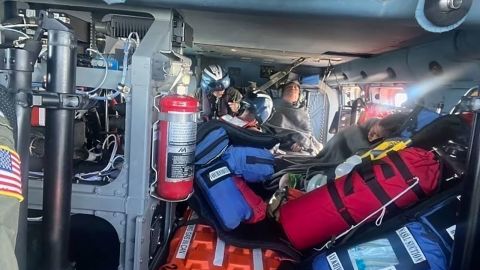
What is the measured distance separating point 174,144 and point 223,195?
0.52m

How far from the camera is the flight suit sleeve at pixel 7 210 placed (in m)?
0.53

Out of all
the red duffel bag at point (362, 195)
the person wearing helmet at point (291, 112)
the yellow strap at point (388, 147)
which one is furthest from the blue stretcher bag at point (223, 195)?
the person wearing helmet at point (291, 112)

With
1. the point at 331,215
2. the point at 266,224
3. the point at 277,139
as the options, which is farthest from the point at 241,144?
the point at 331,215

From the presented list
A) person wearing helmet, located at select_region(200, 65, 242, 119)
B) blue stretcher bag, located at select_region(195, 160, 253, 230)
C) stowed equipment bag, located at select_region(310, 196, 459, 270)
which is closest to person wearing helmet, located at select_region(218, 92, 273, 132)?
person wearing helmet, located at select_region(200, 65, 242, 119)

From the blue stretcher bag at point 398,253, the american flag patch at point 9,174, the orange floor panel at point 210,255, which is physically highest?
the american flag patch at point 9,174

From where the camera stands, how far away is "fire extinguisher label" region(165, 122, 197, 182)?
4.80 ft

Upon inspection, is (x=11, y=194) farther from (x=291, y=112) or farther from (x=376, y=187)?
(x=291, y=112)

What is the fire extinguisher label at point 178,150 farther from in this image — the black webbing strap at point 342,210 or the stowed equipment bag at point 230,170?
the black webbing strap at point 342,210

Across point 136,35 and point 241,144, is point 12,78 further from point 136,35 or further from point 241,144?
point 241,144

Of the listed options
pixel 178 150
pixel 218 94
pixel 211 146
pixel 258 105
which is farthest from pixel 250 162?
pixel 258 105

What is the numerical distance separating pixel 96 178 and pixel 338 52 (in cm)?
269

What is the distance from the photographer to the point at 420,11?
117 cm

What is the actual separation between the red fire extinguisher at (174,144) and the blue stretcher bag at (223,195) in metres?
0.37

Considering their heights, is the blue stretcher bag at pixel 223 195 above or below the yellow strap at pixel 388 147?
below
